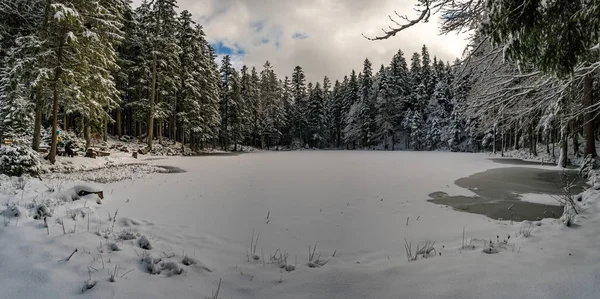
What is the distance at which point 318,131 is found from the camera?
66688 mm

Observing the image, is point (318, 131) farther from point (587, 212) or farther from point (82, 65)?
point (587, 212)

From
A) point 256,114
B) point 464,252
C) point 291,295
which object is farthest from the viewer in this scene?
point 256,114

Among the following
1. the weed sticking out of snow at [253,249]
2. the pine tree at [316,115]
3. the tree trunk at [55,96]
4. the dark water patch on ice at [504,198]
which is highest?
the pine tree at [316,115]

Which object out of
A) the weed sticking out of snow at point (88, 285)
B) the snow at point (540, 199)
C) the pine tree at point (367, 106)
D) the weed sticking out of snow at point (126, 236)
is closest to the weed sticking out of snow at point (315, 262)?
the weed sticking out of snow at point (88, 285)

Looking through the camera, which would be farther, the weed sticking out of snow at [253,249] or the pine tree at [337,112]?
the pine tree at [337,112]

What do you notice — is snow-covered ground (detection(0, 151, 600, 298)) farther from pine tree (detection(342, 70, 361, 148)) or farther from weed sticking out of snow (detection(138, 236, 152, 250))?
pine tree (detection(342, 70, 361, 148))

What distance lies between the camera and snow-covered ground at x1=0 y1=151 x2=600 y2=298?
10.1ft

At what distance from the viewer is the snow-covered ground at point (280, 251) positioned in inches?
121

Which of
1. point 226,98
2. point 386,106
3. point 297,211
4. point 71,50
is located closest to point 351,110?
point 386,106

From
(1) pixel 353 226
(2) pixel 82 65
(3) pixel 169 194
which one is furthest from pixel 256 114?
(1) pixel 353 226

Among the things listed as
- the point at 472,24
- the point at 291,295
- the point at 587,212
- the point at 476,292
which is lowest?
the point at 291,295

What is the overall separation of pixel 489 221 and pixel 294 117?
62.0 meters

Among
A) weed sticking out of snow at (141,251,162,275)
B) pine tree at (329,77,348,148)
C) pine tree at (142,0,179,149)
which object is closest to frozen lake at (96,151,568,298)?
weed sticking out of snow at (141,251,162,275)

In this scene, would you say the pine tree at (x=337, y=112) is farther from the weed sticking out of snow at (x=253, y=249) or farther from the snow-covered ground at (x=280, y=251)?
the weed sticking out of snow at (x=253, y=249)
